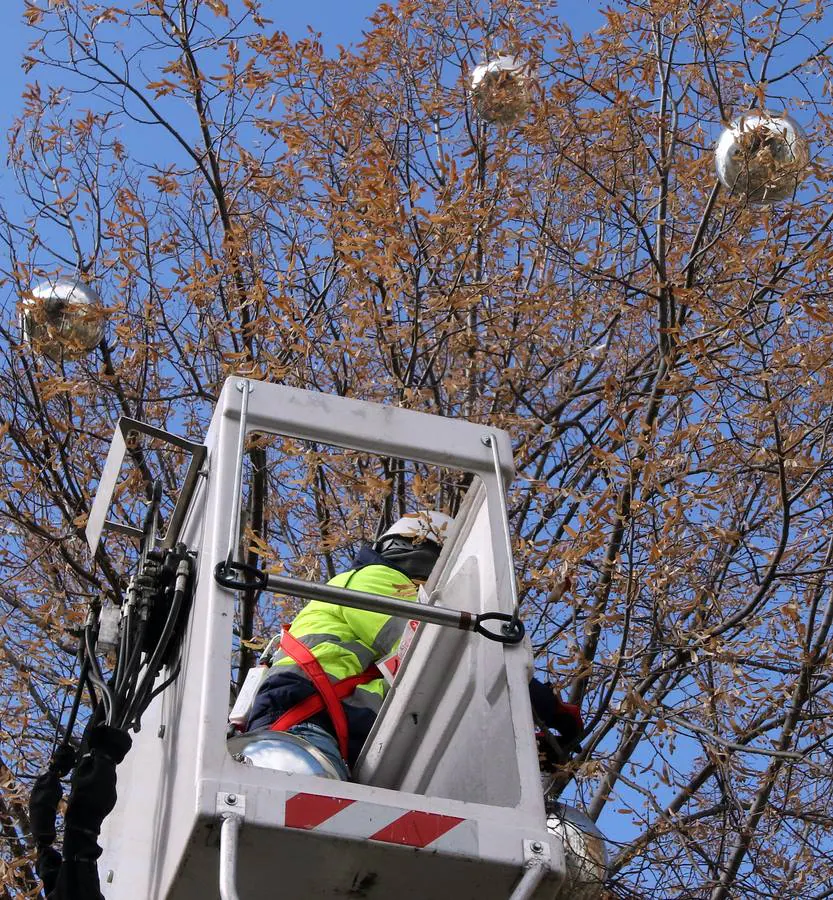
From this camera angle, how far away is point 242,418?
11.3 feet

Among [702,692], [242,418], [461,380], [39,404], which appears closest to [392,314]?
[461,380]

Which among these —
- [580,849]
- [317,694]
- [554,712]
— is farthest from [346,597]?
[580,849]

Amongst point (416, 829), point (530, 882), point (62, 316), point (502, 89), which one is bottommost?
point (530, 882)

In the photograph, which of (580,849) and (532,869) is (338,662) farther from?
(532,869)

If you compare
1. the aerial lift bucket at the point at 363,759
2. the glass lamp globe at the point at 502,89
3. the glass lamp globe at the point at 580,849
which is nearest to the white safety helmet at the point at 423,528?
the aerial lift bucket at the point at 363,759

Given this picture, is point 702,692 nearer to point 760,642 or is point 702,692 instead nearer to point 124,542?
point 760,642

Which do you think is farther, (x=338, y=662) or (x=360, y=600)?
(x=338, y=662)

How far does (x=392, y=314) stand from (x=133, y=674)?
15.0 feet

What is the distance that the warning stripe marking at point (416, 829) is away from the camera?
2758 millimetres

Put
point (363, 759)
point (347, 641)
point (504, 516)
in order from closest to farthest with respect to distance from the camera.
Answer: point (504, 516), point (363, 759), point (347, 641)

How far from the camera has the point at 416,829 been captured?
110 inches

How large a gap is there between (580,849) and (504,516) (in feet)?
5.51

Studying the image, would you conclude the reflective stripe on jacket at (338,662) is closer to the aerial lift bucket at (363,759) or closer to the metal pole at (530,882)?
the aerial lift bucket at (363,759)

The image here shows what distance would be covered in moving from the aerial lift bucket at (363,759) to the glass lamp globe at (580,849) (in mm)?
915
